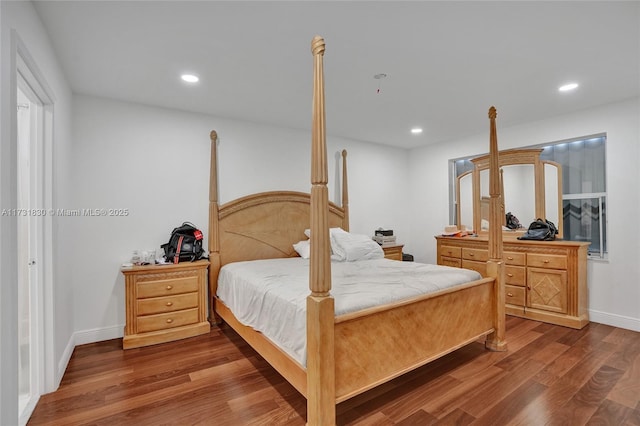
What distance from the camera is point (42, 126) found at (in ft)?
7.11

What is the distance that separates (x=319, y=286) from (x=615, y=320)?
3714 millimetres

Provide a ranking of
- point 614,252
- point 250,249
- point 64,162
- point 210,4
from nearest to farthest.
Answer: point 210,4 < point 64,162 < point 614,252 < point 250,249

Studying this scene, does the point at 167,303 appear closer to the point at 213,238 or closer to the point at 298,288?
the point at 213,238

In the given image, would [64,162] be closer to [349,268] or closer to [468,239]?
[349,268]

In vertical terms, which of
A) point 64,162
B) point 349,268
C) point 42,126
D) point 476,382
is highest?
point 42,126

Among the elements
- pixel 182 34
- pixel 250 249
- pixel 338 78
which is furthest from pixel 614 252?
pixel 182 34

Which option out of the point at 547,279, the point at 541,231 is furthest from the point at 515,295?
the point at 541,231

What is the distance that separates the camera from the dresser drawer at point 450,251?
4391 millimetres

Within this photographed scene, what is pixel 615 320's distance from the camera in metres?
3.37

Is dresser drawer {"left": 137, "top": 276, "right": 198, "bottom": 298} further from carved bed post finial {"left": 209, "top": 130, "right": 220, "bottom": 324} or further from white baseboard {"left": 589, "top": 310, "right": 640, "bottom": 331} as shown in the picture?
white baseboard {"left": 589, "top": 310, "right": 640, "bottom": 331}

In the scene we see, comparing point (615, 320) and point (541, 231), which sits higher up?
point (541, 231)

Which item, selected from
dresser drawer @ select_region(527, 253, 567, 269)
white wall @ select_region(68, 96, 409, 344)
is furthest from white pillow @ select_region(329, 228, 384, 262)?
dresser drawer @ select_region(527, 253, 567, 269)

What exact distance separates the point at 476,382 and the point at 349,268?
1372 millimetres

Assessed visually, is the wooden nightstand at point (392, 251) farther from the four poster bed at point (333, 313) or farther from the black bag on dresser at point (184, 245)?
the black bag on dresser at point (184, 245)
